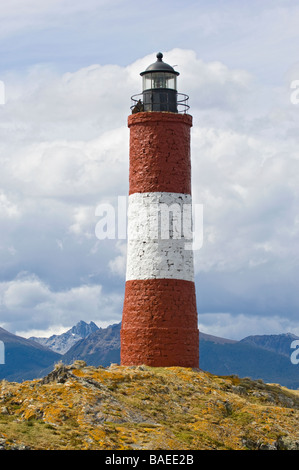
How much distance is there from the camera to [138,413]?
33.2 metres

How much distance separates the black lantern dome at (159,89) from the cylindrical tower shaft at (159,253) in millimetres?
1092

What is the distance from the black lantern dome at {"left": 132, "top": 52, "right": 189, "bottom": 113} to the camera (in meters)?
44.5

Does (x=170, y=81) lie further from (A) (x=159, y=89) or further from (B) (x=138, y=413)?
(B) (x=138, y=413)

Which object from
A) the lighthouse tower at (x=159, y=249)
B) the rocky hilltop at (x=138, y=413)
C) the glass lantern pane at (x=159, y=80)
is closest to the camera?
the rocky hilltop at (x=138, y=413)

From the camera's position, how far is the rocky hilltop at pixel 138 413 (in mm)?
29625

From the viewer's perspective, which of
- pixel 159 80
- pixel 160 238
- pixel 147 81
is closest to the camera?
pixel 160 238

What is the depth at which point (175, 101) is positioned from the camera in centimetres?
4475

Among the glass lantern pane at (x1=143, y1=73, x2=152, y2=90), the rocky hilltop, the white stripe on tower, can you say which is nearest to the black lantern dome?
the glass lantern pane at (x1=143, y1=73, x2=152, y2=90)

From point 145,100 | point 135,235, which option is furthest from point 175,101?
point 135,235

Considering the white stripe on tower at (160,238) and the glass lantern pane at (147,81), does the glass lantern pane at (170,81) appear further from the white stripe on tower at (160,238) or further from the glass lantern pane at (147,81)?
the white stripe on tower at (160,238)

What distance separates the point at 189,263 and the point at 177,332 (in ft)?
12.0

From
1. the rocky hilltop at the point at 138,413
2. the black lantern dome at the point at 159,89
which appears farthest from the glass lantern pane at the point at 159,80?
the rocky hilltop at the point at 138,413

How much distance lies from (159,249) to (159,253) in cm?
21

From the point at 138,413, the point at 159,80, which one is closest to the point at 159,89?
the point at 159,80
